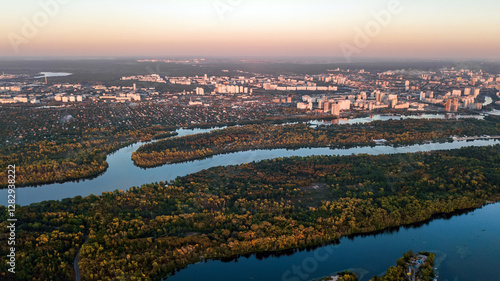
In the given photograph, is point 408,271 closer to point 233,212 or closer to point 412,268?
point 412,268

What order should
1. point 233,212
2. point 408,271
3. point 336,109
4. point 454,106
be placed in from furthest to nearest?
point 454,106 < point 336,109 < point 233,212 < point 408,271

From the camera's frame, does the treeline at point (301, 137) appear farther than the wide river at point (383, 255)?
Yes

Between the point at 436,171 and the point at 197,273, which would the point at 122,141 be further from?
the point at 436,171

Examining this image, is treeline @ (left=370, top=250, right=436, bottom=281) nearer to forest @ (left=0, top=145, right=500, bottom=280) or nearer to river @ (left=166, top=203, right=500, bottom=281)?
river @ (left=166, top=203, right=500, bottom=281)

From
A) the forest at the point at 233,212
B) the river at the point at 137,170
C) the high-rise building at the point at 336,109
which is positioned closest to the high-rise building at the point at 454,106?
the high-rise building at the point at 336,109

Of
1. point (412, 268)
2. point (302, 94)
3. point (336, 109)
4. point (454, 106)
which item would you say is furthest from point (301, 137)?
point (302, 94)

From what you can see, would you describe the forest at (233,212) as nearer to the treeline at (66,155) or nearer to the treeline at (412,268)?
the treeline at (412,268)
